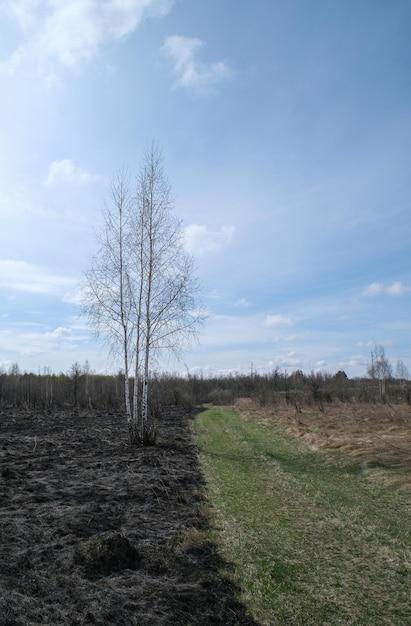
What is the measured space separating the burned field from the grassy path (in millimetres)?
398

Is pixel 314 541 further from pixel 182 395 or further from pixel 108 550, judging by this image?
pixel 182 395

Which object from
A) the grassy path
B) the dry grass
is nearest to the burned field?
the grassy path

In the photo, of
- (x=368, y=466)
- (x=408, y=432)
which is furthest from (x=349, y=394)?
(x=368, y=466)

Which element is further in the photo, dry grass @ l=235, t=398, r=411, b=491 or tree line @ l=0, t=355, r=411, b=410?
tree line @ l=0, t=355, r=411, b=410

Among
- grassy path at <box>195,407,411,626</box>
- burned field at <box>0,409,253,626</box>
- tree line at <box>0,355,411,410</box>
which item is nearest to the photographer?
burned field at <box>0,409,253,626</box>

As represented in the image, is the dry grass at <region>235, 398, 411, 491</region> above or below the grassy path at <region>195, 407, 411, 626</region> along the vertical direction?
above

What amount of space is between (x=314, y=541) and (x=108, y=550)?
2778mm

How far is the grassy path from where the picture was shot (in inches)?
168

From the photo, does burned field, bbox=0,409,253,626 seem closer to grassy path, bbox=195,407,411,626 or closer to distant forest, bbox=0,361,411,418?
grassy path, bbox=195,407,411,626

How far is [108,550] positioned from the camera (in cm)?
520

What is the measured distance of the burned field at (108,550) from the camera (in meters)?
4.06

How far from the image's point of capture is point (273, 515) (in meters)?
7.38

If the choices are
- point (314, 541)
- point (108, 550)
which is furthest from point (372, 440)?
point (108, 550)

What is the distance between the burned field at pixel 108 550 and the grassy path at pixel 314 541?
398mm
